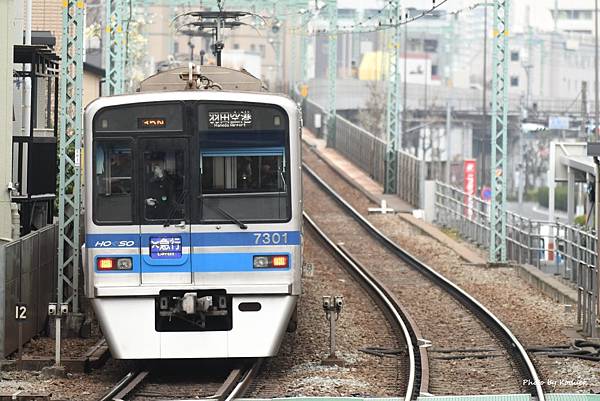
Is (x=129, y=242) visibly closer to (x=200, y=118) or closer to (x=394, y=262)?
(x=200, y=118)


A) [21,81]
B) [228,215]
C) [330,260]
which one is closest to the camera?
[228,215]

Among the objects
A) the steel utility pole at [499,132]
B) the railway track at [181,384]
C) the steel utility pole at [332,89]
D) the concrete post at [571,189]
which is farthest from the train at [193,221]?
the steel utility pole at [332,89]

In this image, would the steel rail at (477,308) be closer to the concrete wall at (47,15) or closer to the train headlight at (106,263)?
the train headlight at (106,263)

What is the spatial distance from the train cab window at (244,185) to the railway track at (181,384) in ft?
5.06

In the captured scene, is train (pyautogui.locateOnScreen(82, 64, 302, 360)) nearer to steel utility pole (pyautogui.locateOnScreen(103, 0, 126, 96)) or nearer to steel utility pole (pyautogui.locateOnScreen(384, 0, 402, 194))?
steel utility pole (pyautogui.locateOnScreen(103, 0, 126, 96))

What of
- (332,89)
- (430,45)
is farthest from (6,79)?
(430,45)

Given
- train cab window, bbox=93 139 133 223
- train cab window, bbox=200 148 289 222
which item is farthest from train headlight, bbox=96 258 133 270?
train cab window, bbox=200 148 289 222

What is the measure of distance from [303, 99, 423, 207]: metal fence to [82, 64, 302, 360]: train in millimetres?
20510

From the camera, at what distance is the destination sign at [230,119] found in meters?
12.1

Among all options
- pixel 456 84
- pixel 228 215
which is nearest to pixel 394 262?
pixel 228 215

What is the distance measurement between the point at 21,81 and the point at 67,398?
8733 mm

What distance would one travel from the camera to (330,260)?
23.7 meters

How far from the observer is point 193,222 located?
12.0 meters

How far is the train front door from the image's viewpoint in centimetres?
1195
